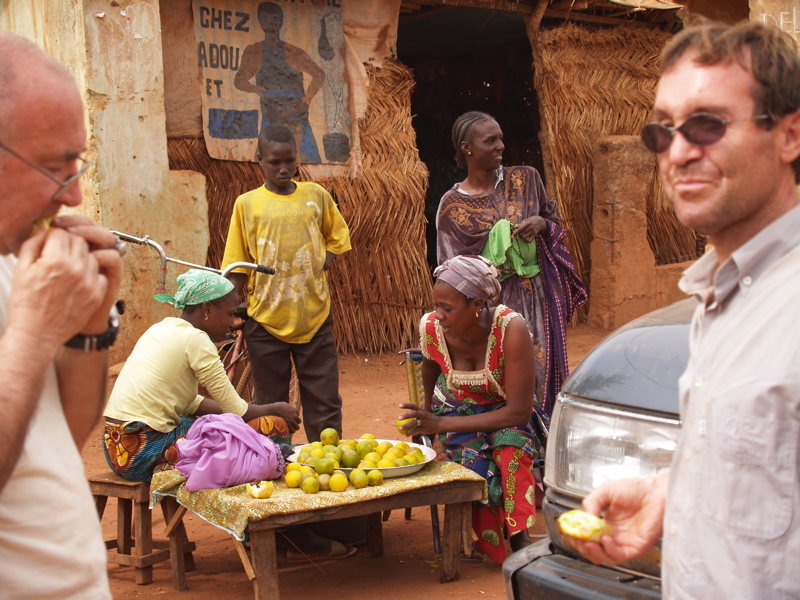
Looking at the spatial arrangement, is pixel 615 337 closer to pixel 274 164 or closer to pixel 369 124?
pixel 274 164

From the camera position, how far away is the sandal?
4.43m

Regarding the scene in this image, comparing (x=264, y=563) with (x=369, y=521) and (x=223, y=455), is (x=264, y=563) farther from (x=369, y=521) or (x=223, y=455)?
(x=369, y=521)

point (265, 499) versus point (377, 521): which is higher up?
point (265, 499)

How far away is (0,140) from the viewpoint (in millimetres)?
1449

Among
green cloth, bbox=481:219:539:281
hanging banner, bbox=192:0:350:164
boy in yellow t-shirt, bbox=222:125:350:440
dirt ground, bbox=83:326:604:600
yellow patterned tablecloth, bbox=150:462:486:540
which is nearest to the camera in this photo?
yellow patterned tablecloth, bbox=150:462:486:540

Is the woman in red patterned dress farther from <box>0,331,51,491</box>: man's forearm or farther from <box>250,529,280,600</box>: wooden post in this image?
<box>0,331,51,491</box>: man's forearm

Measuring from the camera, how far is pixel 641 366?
7.97ft

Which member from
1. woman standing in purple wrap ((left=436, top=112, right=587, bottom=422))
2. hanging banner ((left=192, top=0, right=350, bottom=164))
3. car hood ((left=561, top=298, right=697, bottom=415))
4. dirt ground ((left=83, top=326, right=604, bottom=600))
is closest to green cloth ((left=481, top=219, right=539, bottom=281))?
woman standing in purple wrap ((left=436, top=112, right=587, bottom=422))

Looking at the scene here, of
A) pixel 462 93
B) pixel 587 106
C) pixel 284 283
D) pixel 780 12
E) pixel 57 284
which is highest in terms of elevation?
pixel 780 12

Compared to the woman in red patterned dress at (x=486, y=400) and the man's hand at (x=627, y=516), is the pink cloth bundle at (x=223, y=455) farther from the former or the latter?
the man's hand at (x=627, y=516)

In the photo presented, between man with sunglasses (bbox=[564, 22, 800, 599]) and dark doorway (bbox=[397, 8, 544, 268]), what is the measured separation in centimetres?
1009

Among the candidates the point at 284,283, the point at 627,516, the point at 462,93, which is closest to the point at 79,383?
the point at 627,516

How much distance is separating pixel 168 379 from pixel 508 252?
2.15 meters

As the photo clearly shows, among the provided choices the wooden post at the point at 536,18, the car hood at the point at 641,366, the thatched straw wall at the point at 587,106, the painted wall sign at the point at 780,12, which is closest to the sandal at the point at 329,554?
the car hood at the point at 641,366
